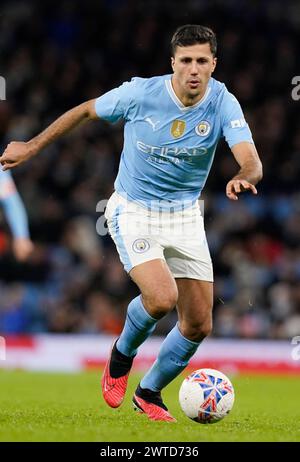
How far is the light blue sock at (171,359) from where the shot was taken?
22.1 feet

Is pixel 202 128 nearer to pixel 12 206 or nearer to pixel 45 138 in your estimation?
pixel 45 138

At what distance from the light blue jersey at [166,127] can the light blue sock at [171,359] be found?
929 mm

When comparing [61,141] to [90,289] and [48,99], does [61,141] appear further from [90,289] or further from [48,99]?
[90,289]

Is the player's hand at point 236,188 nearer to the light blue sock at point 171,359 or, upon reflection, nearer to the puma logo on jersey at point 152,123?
the puma logo on jersey at point 152,123

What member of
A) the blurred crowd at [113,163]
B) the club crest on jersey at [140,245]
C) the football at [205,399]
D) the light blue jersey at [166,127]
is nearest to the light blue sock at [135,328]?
the club crest on jersey at [140,245]

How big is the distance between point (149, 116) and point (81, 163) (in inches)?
372

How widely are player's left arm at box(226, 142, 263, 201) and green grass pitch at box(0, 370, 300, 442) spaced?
1.39m

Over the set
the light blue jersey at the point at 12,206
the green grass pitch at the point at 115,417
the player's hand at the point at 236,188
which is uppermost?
the player's hand at the point at 236,188

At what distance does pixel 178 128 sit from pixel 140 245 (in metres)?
0.80

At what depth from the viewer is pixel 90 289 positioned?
14422 millimetres

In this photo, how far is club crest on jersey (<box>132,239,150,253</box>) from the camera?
647cm

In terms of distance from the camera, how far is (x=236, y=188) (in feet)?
18.6

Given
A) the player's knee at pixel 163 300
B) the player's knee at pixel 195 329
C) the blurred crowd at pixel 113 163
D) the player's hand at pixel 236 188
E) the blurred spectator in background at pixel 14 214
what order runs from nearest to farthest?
1. the player's hand at pixel 236 188
2. the player's knee at pixel 163 300
3. the player's knee at pixel 195 329
4. the blurred spectator in background at pixel 14 214
5. the blurred crowd at pixel 113 163

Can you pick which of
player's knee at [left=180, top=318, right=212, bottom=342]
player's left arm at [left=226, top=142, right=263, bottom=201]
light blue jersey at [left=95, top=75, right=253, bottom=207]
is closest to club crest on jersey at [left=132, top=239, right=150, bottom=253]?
light blue jersey at [left=95, top=75, right=253, bottom=207]
